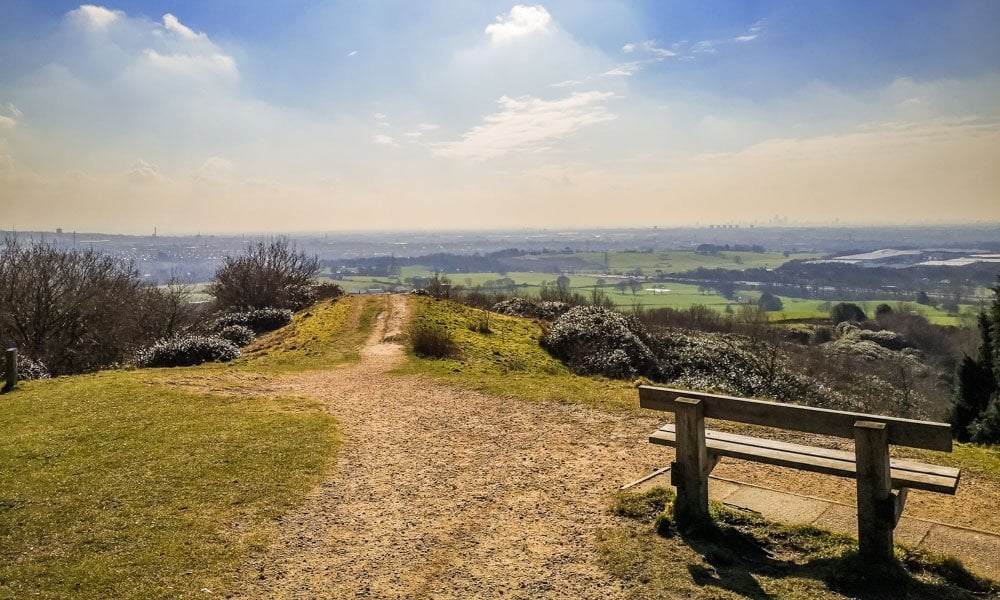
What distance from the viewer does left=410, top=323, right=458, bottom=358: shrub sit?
1620cm

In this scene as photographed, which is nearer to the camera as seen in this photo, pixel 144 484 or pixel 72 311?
pixel 144 484

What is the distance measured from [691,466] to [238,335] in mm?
17654

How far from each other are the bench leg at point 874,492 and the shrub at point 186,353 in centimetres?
1581

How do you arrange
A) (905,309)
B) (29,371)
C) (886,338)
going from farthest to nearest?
(905,309) → (886,338) → (29,371)

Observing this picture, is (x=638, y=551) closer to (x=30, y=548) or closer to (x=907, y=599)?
(x=907, y=599)

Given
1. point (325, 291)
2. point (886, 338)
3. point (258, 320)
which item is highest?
point (325, 291)

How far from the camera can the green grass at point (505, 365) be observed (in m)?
11.4

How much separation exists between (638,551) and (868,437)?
1991 millimetres

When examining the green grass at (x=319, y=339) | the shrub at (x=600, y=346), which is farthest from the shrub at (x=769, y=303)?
the green grass at (x=319, y=339)

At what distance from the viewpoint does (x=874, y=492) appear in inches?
174

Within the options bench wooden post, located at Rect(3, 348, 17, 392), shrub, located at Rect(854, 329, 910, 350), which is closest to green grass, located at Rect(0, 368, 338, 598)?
bench wooden post, located at Rect(3, 348, 17, 392)

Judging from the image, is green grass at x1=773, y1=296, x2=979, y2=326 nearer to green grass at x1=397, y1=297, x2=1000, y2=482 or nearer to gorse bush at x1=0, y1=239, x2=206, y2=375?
green grass at x1=397, y1=297, x2=1000, y2=482

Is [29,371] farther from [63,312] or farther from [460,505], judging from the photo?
[460,505]

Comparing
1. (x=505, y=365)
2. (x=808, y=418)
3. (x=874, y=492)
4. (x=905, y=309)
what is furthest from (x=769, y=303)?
(x=874, y=492)
